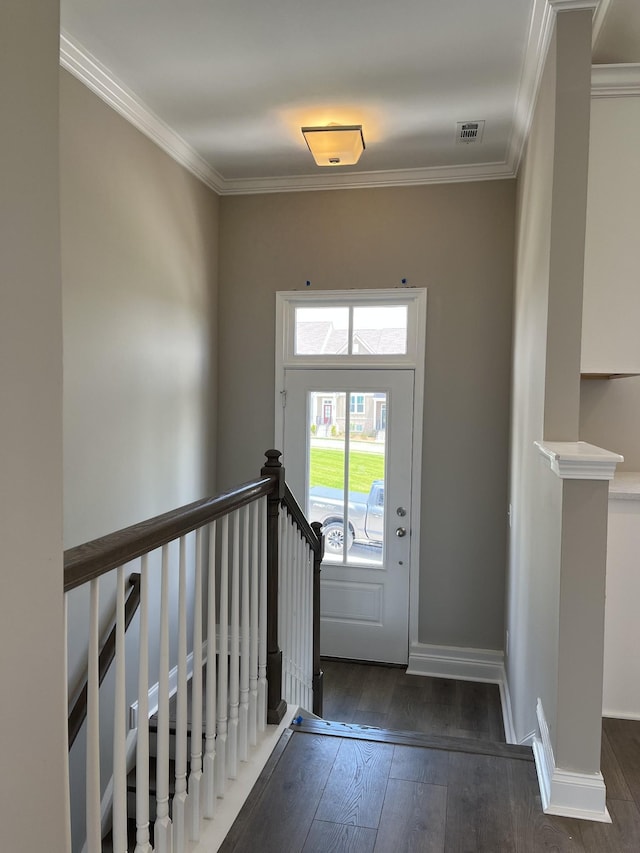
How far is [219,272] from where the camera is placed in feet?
14.9

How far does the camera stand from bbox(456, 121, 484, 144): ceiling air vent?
345cm

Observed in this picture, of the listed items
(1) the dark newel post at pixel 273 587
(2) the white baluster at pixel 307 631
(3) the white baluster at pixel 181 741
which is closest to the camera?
(3) the white baluster at pixel 181 741

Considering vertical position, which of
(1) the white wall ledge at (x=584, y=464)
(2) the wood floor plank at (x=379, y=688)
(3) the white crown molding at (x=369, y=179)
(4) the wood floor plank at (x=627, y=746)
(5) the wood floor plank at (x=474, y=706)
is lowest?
(5) the wood floor plank at (x=474, y=706)

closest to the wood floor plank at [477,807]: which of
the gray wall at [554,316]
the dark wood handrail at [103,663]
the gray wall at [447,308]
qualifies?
the gray wall at [554,316]

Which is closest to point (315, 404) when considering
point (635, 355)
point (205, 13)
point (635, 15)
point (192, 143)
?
point (192, 143)

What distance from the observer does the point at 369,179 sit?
13.9ft

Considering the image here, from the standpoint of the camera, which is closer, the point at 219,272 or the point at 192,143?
the point at 192,143

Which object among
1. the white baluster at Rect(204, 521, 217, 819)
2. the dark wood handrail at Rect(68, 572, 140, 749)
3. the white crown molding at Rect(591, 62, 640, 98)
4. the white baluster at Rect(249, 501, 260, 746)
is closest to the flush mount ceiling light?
the white crown molding at Rect(591, 62, 640, 98)

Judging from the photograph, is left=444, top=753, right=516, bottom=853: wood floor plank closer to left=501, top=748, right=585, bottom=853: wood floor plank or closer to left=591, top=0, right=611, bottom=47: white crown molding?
left=501, top=748, right=585, bottom=853: wood floor plank

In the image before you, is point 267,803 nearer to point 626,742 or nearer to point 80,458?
point 626,742

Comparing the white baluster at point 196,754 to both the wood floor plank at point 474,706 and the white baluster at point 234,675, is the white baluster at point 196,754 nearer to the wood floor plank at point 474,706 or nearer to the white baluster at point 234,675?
the white baluster at point 234,675

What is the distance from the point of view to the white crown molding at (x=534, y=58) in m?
2.27

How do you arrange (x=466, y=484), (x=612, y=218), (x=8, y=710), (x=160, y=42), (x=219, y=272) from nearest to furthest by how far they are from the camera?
(x=8, y=710), (x=160, y=42), (x=612, y=218), (x=466, y=484), (x=219, y=272)

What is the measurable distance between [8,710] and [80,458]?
7.10ft
